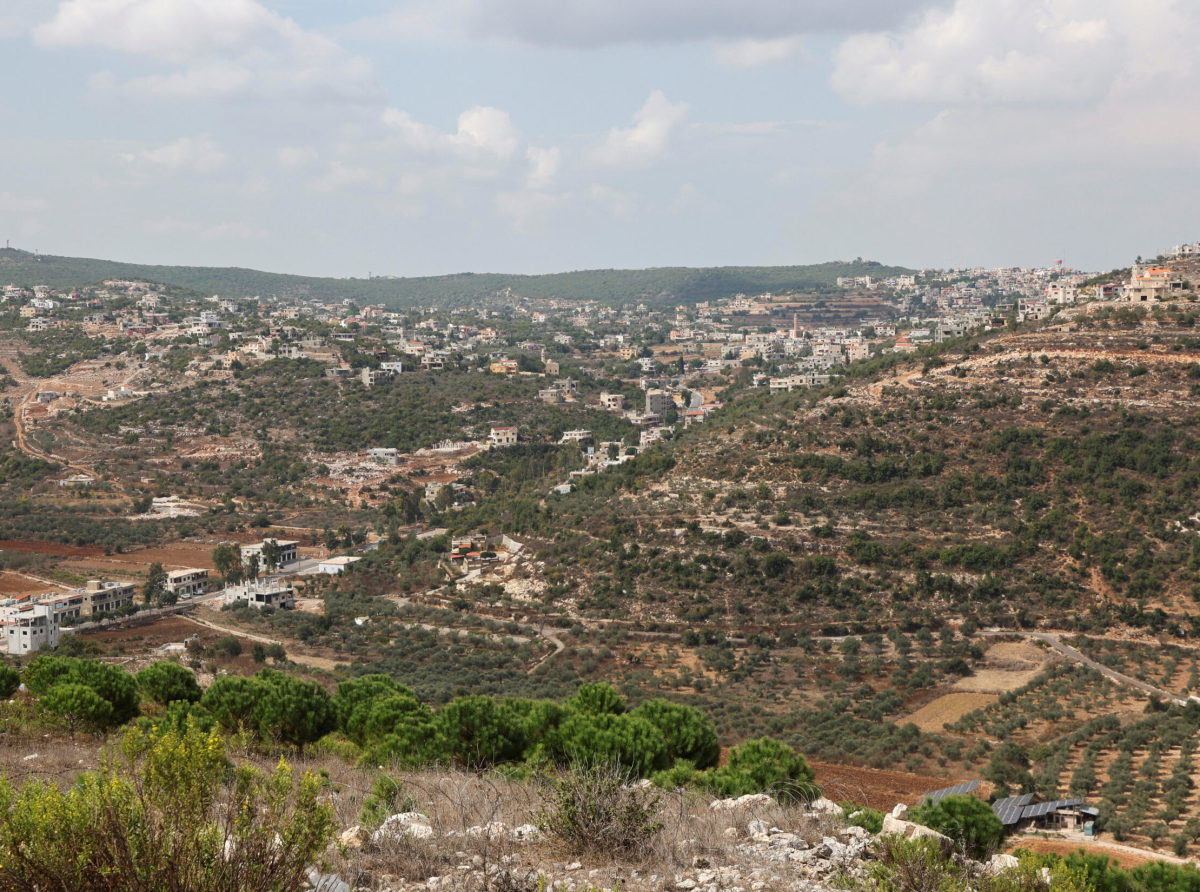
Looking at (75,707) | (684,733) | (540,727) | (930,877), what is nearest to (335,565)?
(75,707)

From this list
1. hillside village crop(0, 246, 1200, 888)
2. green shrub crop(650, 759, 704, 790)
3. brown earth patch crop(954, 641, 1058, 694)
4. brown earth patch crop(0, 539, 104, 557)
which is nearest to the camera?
green shrub crop(650, 759, 704, 790)

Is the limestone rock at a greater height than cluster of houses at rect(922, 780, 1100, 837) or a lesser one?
greater

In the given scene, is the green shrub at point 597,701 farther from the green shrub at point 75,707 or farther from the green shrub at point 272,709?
the green shrub at point 75,707

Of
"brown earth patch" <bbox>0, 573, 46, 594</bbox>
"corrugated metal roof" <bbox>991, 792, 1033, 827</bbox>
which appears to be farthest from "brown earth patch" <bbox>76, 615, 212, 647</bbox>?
"corrugated metal roof" <bbox>991, 792, 1033, 827</bbox>

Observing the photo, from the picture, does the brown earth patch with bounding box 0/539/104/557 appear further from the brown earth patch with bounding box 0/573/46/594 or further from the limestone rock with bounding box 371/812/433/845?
the limestone rock with bounding box 371/812/433/845

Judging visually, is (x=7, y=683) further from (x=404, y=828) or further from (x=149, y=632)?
(x=149, y=632)

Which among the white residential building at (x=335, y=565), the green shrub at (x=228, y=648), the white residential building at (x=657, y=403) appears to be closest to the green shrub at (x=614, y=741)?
the green shrub at (x=228, y=648)
